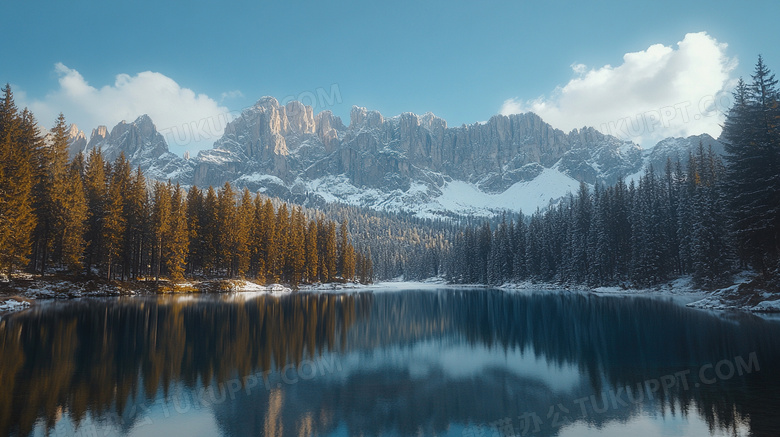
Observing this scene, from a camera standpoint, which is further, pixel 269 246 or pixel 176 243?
pixel 269 246

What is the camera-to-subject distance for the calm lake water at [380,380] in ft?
31.6

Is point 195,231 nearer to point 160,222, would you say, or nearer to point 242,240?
point 160,222

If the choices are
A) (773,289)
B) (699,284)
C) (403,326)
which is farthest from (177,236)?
(699,284)

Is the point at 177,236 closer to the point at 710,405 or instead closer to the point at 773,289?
the point at 710,405

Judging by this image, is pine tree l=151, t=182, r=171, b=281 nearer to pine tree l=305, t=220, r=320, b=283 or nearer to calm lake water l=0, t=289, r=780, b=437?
pine tree l=305, t=220, r=320, b=283

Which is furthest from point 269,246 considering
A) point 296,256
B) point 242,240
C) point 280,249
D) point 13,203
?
point 13,203

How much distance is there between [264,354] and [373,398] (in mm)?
7289

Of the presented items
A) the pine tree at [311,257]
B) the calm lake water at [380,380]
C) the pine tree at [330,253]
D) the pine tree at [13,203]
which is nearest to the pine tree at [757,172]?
the calm lake water at [380,380]

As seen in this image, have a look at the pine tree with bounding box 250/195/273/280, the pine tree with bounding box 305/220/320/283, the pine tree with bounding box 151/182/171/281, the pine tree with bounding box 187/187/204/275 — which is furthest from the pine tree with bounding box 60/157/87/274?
the pine tree with bounding box 305/220/320/283

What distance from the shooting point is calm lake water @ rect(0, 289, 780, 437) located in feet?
31.6

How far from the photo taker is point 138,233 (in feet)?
183

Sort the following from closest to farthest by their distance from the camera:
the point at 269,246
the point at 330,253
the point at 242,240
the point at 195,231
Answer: the point at 195,231
the point at 242,240
the point at 269,246
the point at 330,253

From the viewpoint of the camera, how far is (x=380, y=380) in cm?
1405

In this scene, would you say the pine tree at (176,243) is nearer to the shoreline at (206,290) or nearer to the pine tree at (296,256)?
the shoreline at (206,290)
